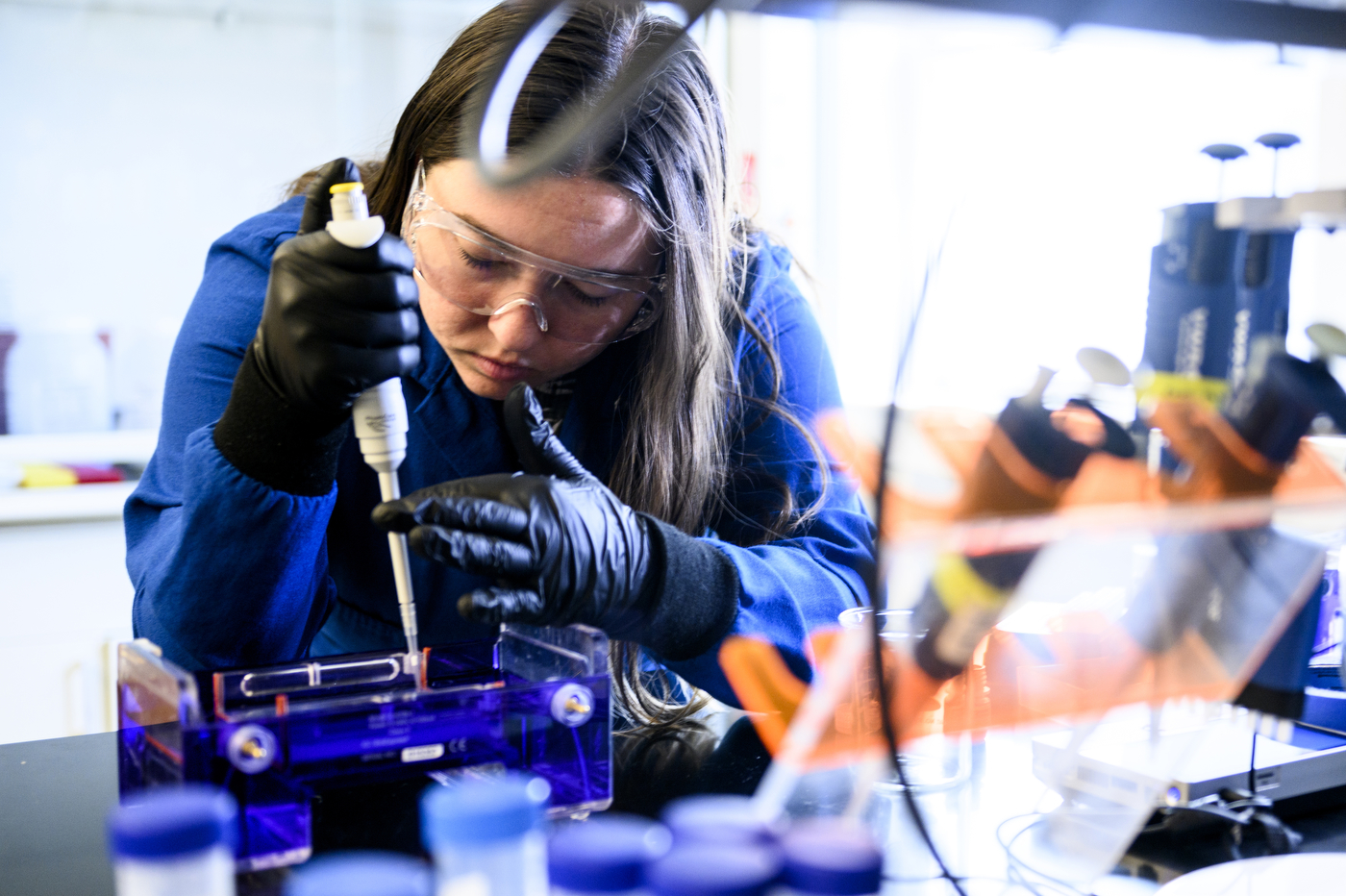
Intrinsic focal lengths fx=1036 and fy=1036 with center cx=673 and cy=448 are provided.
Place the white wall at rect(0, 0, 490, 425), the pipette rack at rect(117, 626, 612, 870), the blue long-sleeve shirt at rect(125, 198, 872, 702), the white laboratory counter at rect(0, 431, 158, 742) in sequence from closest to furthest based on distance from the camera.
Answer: the pipette rack at rect(117, 626, 612, 870), the blue long-sleeve shirt at rect(125, 198, 872, 702), the white laboratory counter at rect(0, 431, 158, 742), the white wall at rect(0, 0, 490, 425)

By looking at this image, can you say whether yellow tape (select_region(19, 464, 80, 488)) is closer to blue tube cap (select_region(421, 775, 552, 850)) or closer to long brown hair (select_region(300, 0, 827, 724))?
long brown hair (select_region(300, 0, 827, 724))

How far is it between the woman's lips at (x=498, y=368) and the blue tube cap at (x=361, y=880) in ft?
2.67

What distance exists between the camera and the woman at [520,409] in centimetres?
91

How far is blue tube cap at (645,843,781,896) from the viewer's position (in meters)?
0.47

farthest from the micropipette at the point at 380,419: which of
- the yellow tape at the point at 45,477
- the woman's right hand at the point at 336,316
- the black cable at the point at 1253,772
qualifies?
the yellow tape at the point at 45,477

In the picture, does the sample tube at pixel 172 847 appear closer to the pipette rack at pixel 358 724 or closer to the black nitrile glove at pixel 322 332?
the pipette rack at pixel 358 724

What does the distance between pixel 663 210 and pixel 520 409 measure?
38 centimetres

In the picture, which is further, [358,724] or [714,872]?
[358,724]

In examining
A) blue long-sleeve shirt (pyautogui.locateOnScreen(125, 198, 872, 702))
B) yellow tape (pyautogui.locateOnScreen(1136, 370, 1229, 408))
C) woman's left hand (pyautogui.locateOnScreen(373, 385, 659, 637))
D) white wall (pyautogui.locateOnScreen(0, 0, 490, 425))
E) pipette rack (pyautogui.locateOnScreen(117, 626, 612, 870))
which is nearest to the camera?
yellow tape (pyautogui.locateOnScreen(1136, 370, 1229, 408))

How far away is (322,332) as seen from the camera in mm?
881

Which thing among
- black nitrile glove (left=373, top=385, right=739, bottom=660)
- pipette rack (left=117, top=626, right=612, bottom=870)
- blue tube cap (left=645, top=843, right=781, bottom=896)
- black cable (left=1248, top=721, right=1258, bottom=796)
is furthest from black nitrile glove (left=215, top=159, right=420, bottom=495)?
black cable (left=1248, top=721, right=1258, bottom=796)

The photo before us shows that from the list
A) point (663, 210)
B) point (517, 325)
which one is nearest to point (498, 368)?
point (517, 325)

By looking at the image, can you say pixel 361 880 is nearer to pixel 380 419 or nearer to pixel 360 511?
pixel 380 419

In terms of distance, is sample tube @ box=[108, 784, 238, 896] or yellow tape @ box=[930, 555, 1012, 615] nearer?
sample tube @ box=[108, 784, 238, 896]
